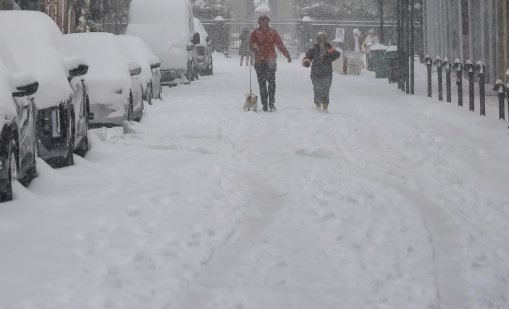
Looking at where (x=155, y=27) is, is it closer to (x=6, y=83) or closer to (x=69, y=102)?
(x=69, y=102)

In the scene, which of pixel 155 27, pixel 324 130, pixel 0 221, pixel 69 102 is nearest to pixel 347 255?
pixel 0 221

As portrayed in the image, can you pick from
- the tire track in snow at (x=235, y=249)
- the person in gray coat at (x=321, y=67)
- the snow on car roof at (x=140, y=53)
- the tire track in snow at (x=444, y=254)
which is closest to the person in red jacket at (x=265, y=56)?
the person in gray coat at (x=321, y=67)

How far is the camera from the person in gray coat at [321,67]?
56.1 feet

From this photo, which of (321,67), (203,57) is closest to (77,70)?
(321,67)

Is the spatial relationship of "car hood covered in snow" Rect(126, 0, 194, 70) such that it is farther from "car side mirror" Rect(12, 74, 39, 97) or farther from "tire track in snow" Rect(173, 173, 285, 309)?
"car side mirror" Rect(12, 74, 39, 97)

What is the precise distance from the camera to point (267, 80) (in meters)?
17.3

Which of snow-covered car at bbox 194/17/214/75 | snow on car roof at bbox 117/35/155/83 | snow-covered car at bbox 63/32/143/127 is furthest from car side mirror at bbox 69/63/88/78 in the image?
snow-covered car at bbox 194/17/214/75

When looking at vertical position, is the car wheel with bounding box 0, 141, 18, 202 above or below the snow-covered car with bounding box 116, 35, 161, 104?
below

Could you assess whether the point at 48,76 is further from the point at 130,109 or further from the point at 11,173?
the point at 130,109

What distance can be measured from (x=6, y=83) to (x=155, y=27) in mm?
18107

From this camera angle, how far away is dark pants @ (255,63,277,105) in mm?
17109

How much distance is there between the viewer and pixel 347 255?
615 cm

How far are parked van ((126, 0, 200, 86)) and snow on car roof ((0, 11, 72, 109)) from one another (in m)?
15.0

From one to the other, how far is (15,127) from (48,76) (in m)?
1.67
